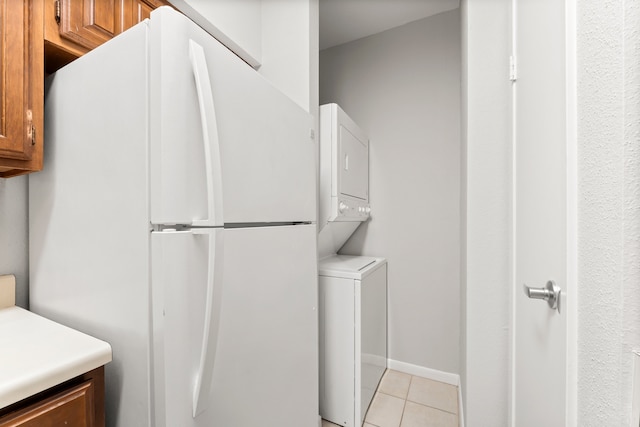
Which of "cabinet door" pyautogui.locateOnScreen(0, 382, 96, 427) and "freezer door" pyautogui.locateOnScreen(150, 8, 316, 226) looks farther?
"freezer door" pyautogui.locateOnScreen(150, 8, 316, 226)

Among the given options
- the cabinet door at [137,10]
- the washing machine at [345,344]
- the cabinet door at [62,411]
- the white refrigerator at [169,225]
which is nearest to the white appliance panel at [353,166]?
the washing machine at [345,344]

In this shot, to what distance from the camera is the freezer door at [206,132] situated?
68 cm

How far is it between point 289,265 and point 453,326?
1.81 metres

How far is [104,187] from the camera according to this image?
2.62 feet

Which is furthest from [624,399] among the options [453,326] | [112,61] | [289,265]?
[453,326]

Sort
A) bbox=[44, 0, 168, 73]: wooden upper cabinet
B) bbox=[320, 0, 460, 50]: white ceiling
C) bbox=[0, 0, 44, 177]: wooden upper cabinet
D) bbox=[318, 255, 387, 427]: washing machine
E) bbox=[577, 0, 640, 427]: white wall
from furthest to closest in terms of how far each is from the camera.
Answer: bbox=[320, 0, 460, 50]: white ceiling
bbox=[318, 255, 387, 427]: washing machine
bbox=[44, 0, 168, 73]: wooden upper cabinet
bbox=[0, 0, 44, 177]: wooden upper cabinet
bbox=[577, 0, 640, 427]: white wall

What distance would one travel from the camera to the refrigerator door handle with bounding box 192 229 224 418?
28.3 inches

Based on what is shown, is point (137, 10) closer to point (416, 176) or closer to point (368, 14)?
point (368, 14)

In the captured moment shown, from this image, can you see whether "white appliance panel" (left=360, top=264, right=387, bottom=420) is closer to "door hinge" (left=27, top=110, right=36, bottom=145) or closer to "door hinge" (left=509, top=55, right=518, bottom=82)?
"door hinge" (left=509, top=55, right=518, bottom=82)

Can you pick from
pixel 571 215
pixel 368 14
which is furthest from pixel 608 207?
pixel 368 14

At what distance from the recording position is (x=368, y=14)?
2.35 meters

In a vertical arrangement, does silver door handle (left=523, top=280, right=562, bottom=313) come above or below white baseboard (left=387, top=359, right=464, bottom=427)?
above

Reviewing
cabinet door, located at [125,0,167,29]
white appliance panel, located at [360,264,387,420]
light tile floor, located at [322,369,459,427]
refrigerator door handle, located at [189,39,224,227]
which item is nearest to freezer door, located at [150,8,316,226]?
refrigerator door handle, located at [189,39,224,227]

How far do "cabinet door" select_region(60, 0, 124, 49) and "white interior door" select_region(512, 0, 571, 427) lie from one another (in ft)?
4.77
